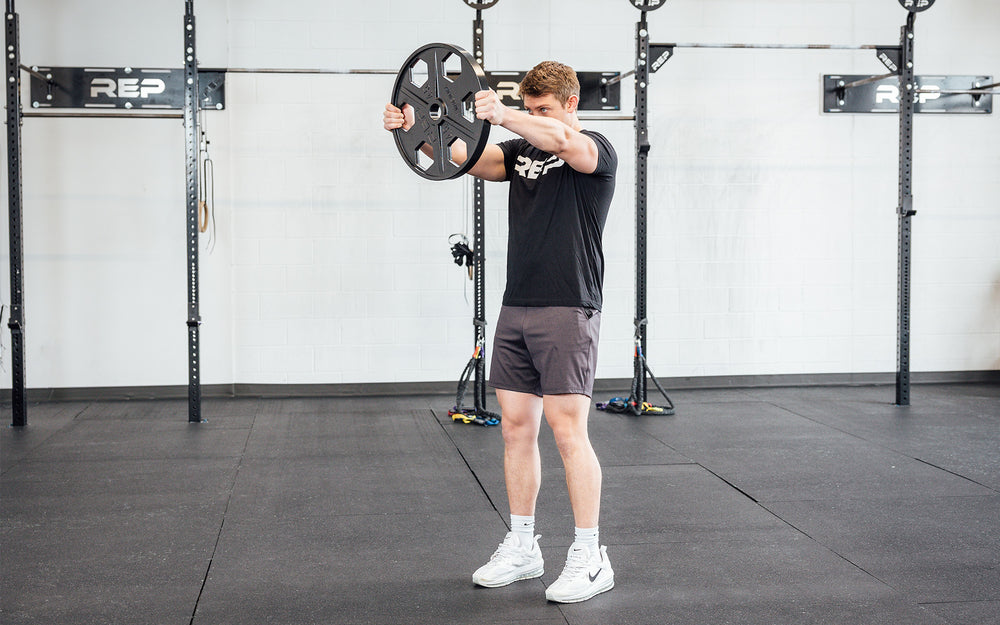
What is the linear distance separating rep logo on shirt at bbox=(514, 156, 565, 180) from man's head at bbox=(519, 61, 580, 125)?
10cm

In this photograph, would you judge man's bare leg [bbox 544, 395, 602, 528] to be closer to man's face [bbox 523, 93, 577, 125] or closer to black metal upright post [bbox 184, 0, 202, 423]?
man's face [bbox 523, 93, 577, 125]

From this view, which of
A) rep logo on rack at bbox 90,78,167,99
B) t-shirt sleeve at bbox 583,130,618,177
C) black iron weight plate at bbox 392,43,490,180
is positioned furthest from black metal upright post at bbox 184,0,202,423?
t-shirt sleeve at bbox 583,130,618,177

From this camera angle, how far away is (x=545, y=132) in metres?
2.12

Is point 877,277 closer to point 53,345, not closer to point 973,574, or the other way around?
point 973,574

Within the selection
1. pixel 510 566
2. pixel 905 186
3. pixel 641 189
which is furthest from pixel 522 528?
pixel 905 186

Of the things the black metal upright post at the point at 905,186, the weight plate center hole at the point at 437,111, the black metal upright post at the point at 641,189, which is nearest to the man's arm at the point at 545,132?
the weight plate center hole at the point at 437,111

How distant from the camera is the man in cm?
229

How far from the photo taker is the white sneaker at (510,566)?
7.76 feet

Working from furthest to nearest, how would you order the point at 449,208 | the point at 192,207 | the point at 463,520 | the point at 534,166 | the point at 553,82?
the point at 449,208 < the point at 192,207 < the point at 463,520 < the point at 534,166 < the point at 553,82

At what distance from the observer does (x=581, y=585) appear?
2.27 m

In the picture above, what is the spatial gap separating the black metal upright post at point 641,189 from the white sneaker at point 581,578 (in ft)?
9.33

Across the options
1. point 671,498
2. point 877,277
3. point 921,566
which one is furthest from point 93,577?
point 877,277

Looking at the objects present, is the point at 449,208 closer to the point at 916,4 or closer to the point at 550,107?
the point at 916,4

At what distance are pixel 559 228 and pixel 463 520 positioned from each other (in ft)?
3.86
